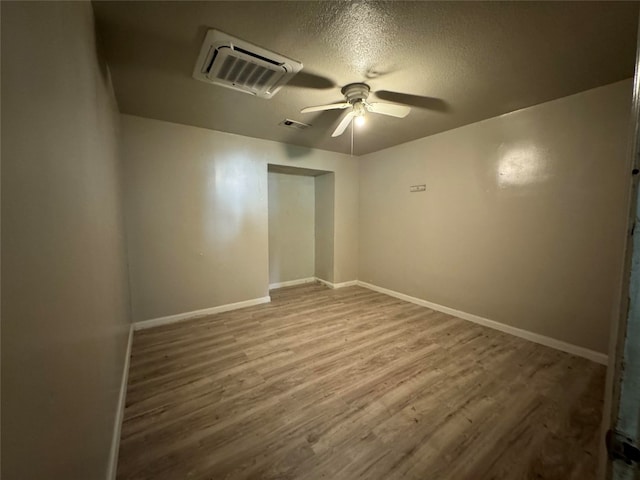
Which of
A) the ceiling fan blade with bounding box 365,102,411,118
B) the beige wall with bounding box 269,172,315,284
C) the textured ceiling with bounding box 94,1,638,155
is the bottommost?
the beige wall with bounding box 269,172,315,284

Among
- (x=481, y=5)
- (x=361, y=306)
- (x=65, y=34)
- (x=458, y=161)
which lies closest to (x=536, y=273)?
(x=458, y=161)

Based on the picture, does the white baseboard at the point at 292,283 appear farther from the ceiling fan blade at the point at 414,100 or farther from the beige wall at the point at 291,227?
the ceiling fan blade at the point at 414,100

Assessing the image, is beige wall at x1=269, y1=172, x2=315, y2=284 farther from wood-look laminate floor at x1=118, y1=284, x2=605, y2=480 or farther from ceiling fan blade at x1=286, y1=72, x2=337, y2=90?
ceiling fan blade at x1=286, y1=72, x2=337, y2=90

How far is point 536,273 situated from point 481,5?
2.32m

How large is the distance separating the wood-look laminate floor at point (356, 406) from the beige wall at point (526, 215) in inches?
16.4

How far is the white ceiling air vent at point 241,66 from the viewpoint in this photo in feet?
5.04

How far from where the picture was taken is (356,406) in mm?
1624

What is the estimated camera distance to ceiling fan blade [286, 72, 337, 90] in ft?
6.21

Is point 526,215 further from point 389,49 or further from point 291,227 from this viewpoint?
point 291,227

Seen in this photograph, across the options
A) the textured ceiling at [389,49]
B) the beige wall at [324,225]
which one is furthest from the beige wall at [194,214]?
the beige wall at [324,225]

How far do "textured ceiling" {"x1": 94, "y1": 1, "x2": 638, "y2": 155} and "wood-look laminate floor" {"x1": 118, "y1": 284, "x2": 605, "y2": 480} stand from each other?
2322 mm

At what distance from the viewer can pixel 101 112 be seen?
1.46 m

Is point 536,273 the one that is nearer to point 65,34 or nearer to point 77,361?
point 77,361

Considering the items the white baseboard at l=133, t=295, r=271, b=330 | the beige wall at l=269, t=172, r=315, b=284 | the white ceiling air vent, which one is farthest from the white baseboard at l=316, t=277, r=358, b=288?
the white ceiling air vent
